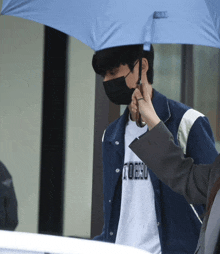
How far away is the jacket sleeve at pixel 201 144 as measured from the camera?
2.26 meters

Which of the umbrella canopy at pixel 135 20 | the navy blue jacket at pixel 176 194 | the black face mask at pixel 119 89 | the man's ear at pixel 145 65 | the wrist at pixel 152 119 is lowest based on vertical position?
the navy blue jacket at pixel 176 194

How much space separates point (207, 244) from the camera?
5.09 ft

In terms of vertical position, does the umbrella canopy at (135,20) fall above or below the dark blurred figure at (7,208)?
above

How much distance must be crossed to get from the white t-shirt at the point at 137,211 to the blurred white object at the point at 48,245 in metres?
1.23

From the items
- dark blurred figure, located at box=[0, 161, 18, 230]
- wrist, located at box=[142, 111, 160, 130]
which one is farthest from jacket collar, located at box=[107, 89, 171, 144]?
dark blurred figure, located at box=[0, 161, 18, 230]

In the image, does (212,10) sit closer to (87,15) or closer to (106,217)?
(87,15)

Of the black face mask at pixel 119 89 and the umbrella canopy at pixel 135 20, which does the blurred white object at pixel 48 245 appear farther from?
the black face mask at pixel 119 89

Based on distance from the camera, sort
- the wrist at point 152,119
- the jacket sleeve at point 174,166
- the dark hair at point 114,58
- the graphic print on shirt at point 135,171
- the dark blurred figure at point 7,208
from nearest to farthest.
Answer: the jacket sleeve at point 174,166 → the wrist at point 152,119 → the graphic print on shirt at point 135,171 → the dark hair at point 114,58 → the dark blurred figure at point 7,208

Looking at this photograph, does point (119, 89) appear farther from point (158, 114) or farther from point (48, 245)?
point (48, 245)

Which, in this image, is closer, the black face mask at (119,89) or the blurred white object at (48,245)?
the blurred white object at (48,245)

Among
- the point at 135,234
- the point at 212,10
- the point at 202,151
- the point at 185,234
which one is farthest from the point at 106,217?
the point at 212,10

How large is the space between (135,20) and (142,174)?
2.70 feet

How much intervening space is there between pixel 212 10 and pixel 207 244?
1.18 meters

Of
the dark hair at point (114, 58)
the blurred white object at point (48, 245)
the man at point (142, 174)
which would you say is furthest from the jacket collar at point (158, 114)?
the blurred white object at point (48, 245)
